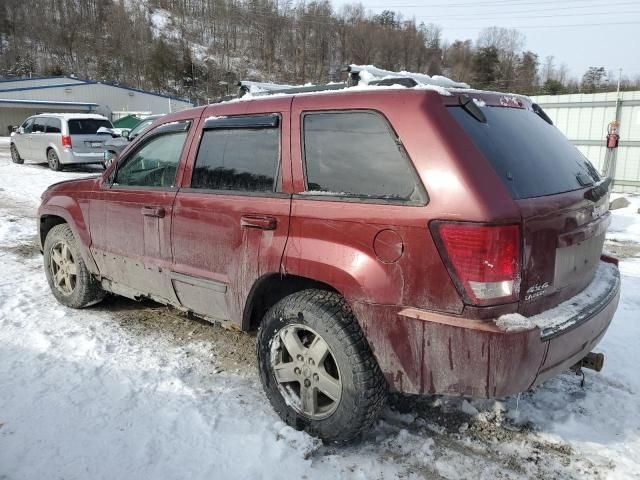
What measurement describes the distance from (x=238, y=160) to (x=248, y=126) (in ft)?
0.72

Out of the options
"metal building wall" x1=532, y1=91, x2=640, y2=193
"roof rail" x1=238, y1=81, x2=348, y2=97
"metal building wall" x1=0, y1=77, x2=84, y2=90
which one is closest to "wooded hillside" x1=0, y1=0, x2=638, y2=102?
"metal building wall" x1=0, y1=77, x2=84, y2=90

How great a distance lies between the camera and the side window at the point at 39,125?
16.2m

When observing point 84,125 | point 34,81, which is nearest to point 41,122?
point 84,125

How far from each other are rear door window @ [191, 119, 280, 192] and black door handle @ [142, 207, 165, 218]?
0.34m

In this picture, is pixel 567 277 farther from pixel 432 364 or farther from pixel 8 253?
pixel 8 253

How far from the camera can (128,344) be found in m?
3.94

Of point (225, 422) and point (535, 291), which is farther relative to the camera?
point (225, 422)

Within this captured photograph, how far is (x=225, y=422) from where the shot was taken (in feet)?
9.62

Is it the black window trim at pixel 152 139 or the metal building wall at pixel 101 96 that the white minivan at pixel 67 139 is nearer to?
the black window trim at pixel 152 139

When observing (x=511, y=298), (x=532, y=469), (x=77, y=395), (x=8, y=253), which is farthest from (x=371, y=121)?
(x=8, y=253)

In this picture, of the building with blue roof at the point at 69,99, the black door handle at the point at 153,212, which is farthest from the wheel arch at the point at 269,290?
the building with blue roof at the point at 69,99

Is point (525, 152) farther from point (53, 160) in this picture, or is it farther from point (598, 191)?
point (53, 160)

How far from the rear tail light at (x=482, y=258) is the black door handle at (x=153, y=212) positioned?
209 cm

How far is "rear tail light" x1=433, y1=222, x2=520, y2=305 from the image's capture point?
2.17 meters
